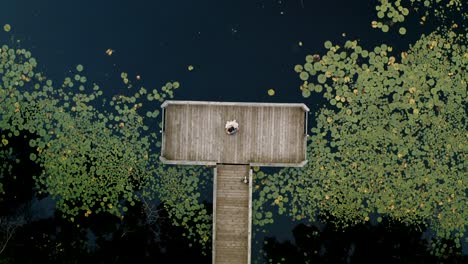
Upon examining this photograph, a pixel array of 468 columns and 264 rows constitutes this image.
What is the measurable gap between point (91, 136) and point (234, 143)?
384 centimetres

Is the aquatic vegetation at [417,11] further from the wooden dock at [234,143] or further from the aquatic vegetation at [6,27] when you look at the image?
the aquatic vegetation at [6,27]

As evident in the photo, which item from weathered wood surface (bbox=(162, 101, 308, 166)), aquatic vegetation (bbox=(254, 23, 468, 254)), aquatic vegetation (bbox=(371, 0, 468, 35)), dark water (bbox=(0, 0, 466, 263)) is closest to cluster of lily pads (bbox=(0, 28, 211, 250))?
dark water (bbox=(0, 0, 466, 263))

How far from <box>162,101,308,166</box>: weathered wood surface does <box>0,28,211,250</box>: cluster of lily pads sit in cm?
71

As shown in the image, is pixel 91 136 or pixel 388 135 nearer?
pixel 388 135

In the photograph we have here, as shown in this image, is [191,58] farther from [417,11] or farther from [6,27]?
[417,11]

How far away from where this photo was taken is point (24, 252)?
47.1ft

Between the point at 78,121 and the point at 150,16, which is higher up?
the point at 150,16

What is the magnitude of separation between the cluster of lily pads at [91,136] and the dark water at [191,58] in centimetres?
38

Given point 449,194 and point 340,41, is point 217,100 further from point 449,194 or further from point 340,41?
point 449,194

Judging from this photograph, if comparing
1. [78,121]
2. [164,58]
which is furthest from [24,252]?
[164,58]

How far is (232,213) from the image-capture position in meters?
13.7

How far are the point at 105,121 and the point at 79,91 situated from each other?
1070 millimetres

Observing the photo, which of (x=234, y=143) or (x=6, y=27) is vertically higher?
(x=6, y=27)

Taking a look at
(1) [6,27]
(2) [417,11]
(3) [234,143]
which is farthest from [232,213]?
(1) [6,27]
